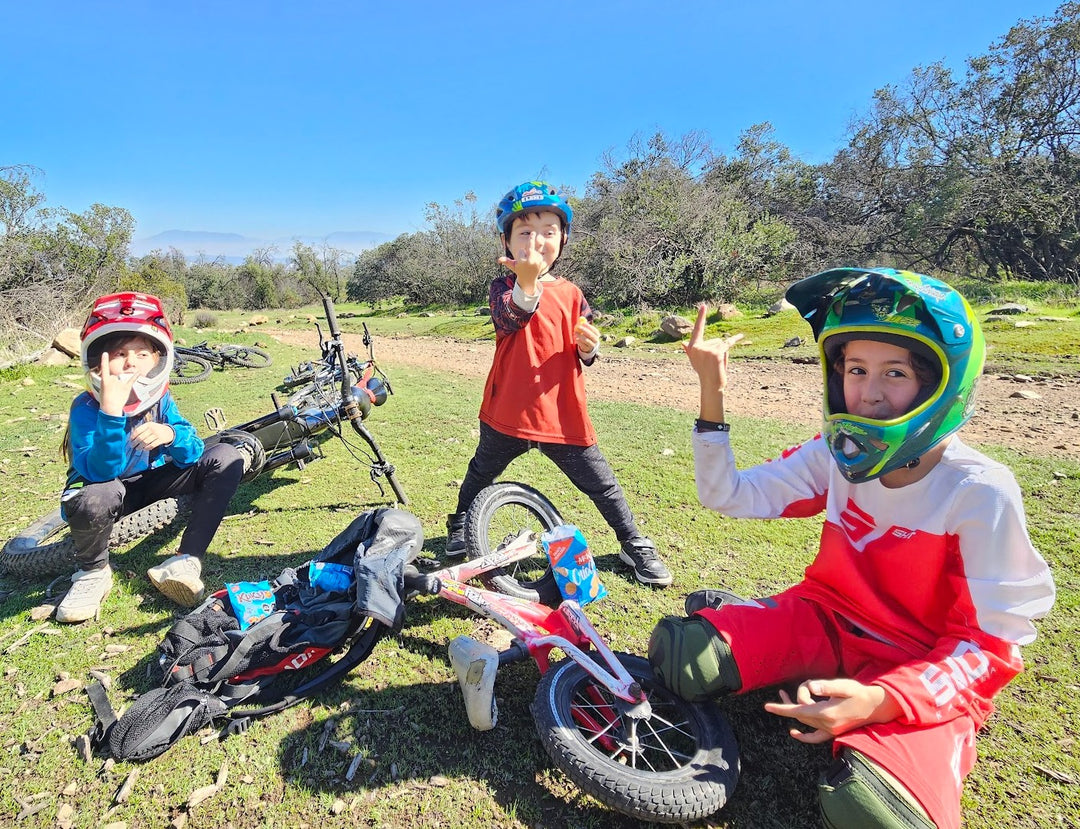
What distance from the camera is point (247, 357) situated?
12.2 m

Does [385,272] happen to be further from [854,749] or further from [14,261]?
[854,749]

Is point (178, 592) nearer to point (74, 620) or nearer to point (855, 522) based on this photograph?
point (74, 620)

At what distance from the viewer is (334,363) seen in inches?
234

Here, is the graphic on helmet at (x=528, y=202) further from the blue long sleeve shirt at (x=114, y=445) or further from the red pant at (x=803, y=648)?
the blue long sleeve shirt at (x=114, y=445)

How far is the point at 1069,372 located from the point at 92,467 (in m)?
11.1

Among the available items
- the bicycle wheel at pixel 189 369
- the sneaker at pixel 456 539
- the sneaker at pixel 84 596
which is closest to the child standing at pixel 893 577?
the sneaker at pixel 456 539

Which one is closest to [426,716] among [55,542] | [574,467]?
[574,467]

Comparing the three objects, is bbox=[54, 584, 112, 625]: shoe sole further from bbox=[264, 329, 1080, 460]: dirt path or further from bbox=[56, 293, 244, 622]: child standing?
bbox=[264, 329, 1080, 460]: dirt path

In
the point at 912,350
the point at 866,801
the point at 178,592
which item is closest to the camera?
the point at 866,801

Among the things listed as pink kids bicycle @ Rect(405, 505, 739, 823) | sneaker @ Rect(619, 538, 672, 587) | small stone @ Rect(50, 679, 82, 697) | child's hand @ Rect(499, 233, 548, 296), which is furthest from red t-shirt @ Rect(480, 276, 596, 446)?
small stone @ Rect(50, 679, 82, 697)

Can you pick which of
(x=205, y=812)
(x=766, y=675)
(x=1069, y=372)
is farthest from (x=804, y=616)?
(x=1069, y=372)

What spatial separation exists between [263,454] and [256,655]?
2132 millimetres

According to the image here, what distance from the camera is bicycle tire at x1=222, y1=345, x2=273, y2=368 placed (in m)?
12.0

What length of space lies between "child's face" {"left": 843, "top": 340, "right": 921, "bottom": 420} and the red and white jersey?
0.30 meters
